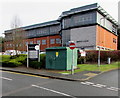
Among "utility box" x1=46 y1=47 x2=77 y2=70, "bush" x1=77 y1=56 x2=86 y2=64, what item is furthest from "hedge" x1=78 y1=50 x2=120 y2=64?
"utility box" x1=46 y1=47 x2=77 y2=70

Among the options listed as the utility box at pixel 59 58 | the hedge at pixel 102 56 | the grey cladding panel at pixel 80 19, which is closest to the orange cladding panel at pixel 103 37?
the grey cladding panel at pixel 80 19

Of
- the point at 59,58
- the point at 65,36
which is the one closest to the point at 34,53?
the point at 59,58

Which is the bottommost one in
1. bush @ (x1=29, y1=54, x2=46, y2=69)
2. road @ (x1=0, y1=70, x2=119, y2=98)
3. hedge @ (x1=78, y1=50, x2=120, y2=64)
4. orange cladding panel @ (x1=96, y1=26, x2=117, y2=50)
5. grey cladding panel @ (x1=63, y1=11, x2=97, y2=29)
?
road @ (x1=0, y1=70, x2=119, y2=98)

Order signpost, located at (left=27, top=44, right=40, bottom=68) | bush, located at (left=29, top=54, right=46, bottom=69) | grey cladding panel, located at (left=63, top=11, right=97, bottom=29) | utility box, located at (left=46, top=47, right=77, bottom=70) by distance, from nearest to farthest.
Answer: utility box, located at (left=46, top=47, right=77, bottom=70)
bush, located at (left=29, top=54, right=46, bottom=69)
signpost, located at (left=27, top=44, right=40, bottom=68)
grey cladding panel, located at (left=63, top=11, right=97, bottom=29)

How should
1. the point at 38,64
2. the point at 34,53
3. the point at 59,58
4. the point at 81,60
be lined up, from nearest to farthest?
the point at 59,58, the point at 38,64, the point at 34,53, the point at 81,60

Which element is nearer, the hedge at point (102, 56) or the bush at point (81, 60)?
the bush at point (81, 60)

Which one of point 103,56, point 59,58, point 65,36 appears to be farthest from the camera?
point 65,36

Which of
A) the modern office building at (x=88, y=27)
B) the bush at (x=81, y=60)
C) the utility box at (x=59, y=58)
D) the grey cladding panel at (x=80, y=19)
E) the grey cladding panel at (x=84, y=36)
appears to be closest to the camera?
the utility box at (x=59, y=58)

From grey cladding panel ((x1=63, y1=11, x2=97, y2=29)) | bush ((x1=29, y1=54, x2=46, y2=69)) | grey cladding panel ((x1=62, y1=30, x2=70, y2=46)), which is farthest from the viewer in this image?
grey cladding panel ((x1=62, y1=30, x2=70, y2=46))

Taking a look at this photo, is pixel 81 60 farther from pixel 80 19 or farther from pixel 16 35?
pixel 80 19

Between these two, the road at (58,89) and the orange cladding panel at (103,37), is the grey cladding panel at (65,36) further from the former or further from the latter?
the road at (58,89)

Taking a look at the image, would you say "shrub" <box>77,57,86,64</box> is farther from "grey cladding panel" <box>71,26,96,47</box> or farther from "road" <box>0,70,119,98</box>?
"grey cladding panel" <box>71,26,96,47</box>

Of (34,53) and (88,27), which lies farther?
(88,27)

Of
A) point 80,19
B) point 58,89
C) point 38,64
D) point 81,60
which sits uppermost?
point 80,19
